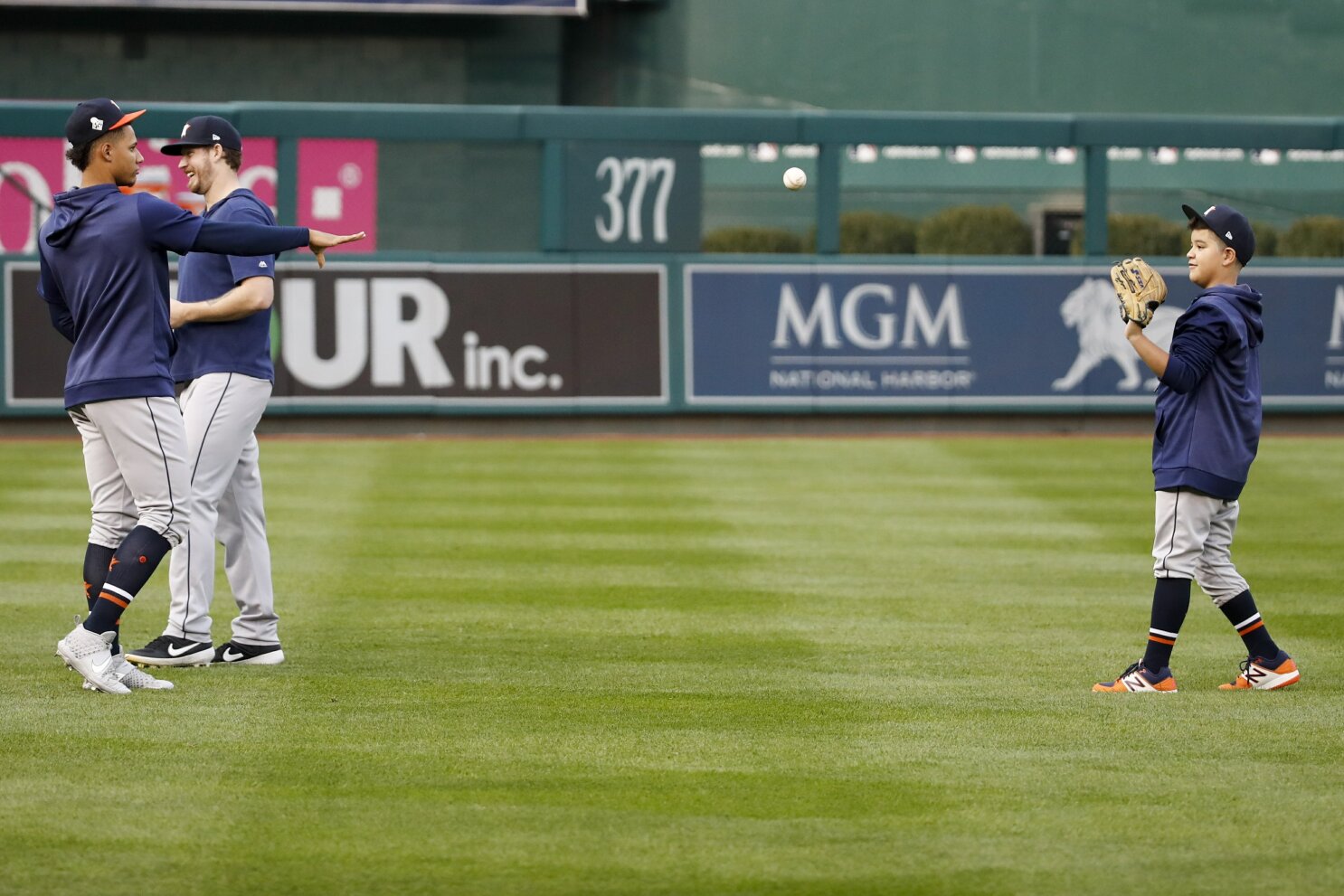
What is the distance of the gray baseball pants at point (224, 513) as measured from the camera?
21.4ft

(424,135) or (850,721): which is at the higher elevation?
(424,135)

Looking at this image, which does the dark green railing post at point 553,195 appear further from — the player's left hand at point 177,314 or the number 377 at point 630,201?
the player's left hand at point 177,314

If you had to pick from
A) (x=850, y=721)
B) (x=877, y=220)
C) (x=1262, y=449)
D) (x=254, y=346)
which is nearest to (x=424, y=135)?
(x=877, y=220)

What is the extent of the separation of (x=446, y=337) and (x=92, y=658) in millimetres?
10584

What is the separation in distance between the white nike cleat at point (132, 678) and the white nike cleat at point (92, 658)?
2 centimetres

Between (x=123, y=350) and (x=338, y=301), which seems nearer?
(x=123, y=350)

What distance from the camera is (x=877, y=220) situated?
57.2ft

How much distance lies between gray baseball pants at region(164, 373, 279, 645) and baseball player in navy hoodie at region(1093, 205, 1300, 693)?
3.11 metres

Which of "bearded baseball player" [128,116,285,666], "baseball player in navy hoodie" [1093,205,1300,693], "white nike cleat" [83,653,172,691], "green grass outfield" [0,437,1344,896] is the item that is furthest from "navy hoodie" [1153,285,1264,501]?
"white nike cleat" [83,653,172,691]

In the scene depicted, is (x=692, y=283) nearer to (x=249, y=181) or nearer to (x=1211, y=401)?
(x=249, y=181)

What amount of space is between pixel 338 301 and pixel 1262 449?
27.2 feet

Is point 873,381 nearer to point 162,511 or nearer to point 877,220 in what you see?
point 877,220

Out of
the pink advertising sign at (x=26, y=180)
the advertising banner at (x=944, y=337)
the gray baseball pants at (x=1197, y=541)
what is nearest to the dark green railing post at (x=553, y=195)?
the advertising banner at (x=944, y=337)

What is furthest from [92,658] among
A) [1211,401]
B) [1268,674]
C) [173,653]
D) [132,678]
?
[1268,674]
